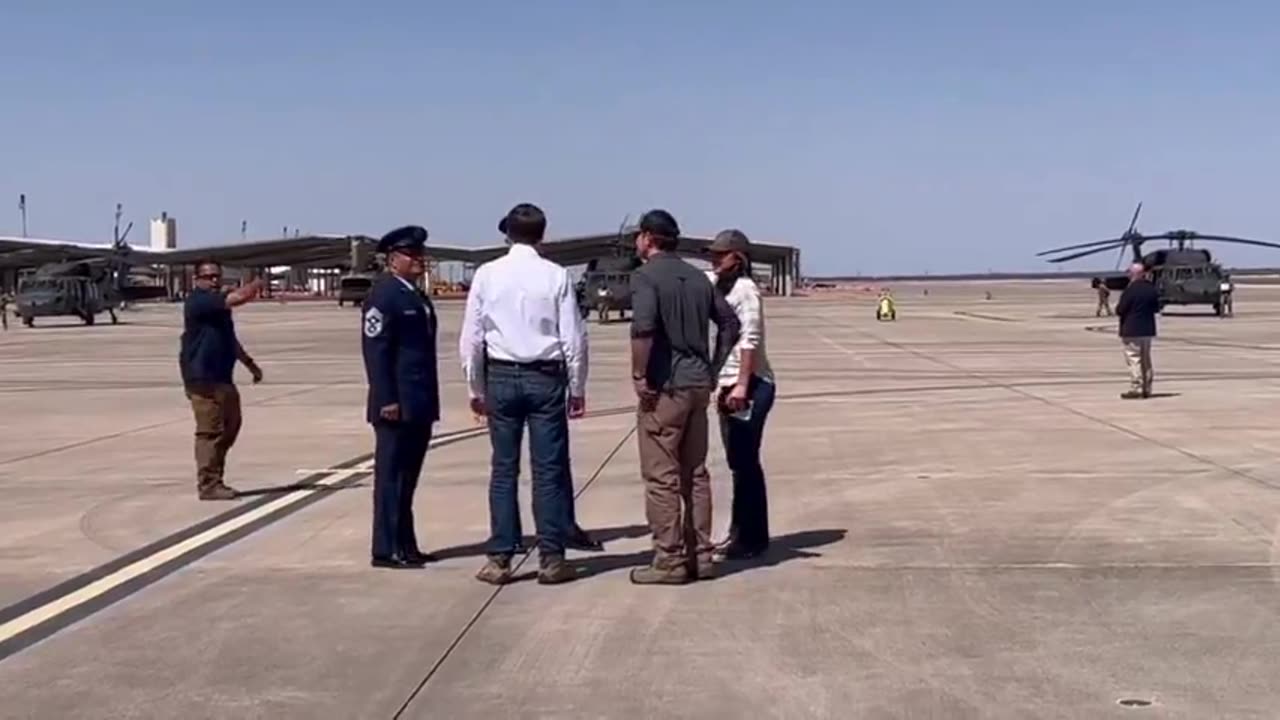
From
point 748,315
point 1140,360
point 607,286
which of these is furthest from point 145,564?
point 607,286

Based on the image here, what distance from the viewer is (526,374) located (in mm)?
7914

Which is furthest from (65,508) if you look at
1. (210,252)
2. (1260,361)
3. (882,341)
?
(210,252)

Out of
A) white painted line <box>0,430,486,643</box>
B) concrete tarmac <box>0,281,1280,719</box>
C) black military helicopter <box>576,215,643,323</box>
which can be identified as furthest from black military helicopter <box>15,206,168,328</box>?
white painted line <box>0,430,486,643</box>

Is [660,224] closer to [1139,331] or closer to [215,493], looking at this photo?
[215,493]

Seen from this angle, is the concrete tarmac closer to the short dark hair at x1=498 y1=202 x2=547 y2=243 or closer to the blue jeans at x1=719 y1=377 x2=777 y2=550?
the blue jeans at x1=719 y1=377 x2=777 y2=550

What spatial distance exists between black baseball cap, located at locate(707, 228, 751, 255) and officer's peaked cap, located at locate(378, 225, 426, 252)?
1672 mm

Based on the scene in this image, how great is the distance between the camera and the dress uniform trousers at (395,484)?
28.0 ft

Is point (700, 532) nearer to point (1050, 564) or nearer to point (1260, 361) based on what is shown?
point (1050, 564)

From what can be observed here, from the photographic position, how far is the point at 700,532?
8.27 metres

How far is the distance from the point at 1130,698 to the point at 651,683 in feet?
5.94

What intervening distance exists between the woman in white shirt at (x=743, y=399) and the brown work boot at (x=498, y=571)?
4.44ft

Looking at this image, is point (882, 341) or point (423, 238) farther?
point (882, 341)

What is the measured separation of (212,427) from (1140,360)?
12.0 m

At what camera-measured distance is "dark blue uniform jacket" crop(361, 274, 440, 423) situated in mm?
8547
